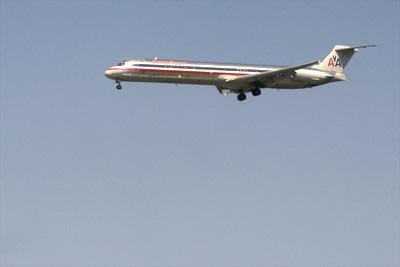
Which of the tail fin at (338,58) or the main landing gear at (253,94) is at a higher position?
the tail fin at (338,58)

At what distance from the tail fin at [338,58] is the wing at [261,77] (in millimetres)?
6855

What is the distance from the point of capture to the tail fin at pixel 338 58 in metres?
68.5

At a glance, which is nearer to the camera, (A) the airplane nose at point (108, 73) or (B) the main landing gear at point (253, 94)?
(A) the airplane nose at point (108, 73)

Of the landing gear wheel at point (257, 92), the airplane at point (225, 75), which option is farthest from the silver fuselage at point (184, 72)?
the landing gear wheel at point (257, 92)

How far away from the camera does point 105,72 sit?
60906 mm

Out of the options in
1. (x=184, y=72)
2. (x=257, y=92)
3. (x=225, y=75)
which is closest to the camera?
(x=184, y=72)

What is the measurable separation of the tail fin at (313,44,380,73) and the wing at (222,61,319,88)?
6855 mm

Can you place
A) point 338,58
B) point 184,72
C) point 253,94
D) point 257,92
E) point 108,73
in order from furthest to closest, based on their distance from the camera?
point 338,58
point 253,94
point 257,92
point 184,72
point 108,73

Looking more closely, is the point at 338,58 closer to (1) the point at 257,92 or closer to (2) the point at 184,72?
(1) the point at 257,92

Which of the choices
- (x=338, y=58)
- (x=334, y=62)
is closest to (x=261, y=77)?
(x=334, y=62)

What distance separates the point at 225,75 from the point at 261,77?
296 cm

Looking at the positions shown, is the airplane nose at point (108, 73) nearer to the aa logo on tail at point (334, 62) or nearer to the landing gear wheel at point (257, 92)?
the landing gear wheel at point (257, 92)

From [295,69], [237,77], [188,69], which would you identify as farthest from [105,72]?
[295,69]

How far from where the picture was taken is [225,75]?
62.2 meters
